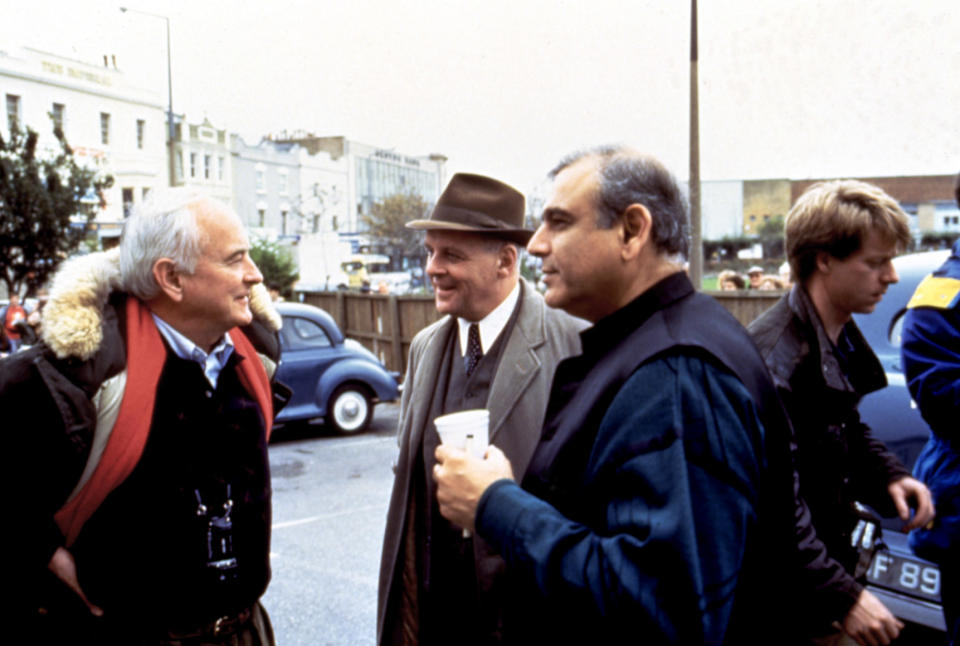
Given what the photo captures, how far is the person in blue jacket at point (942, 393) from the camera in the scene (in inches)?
98.0

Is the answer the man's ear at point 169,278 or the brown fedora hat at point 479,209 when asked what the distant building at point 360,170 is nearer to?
the brown fedora hat at point 479,209

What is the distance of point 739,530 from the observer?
1.35 metres

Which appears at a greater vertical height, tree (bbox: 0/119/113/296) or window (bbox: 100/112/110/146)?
window (bbox: 100/112/110/146)

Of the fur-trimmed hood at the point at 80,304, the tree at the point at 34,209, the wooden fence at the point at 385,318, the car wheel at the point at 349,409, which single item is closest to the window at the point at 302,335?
the car wheel at the point at 349,409

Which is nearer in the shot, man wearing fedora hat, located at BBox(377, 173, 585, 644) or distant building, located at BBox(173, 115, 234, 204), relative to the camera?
man wearing fedora hat, located at BBox(377, 173, 585, 644)

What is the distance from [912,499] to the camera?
2547 millimetres

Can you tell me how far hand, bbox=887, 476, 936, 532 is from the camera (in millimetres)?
2504

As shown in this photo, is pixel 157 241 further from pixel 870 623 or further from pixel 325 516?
pixel 325 516

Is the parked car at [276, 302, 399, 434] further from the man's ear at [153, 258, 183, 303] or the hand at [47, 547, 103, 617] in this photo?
the hand at [47, 547, 103, 617]

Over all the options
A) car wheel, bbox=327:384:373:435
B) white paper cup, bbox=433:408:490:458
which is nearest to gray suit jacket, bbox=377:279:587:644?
white paper cup, bbox=433:408:490:458

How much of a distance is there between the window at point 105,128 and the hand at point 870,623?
157 ft

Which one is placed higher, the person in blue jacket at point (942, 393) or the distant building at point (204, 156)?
the distant building at point (204, 156)

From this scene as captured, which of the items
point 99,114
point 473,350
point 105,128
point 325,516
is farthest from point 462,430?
point 105,128

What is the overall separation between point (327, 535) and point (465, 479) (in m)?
5.62
